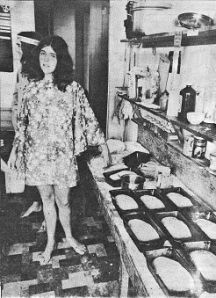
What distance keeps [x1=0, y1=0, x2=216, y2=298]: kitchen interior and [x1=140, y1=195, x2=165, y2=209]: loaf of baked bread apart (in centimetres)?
1

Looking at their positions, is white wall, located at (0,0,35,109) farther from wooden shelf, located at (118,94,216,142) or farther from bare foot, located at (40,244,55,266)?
wooden shelf, located at (118,94,216,142)

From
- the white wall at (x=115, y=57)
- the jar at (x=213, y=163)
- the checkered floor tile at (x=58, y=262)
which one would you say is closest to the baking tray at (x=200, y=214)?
the jar at (x=213, y=163)

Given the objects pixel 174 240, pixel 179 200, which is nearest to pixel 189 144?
pixel 179 200

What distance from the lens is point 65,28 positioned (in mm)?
3025

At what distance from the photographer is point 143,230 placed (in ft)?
5.75

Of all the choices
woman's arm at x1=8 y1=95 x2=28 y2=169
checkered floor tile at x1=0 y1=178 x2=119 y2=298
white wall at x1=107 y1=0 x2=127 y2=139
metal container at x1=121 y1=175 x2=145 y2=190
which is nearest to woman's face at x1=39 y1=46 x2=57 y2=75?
woman's arm at x1=8 y1=95 x2=28 y2=169

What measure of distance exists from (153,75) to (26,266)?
1.89 m

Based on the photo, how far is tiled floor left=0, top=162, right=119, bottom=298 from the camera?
2115 millimetres

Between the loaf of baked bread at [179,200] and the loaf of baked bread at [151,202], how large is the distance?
0.29 feet

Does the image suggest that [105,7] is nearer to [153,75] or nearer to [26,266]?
[153,75]

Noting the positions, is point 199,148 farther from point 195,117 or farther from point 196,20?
point 196,20

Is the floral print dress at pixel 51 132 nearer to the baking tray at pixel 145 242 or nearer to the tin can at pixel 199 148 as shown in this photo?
the baking tray at pixel 145 242

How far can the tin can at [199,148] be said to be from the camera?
1.82 meters

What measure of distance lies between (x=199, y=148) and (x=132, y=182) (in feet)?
2.00
